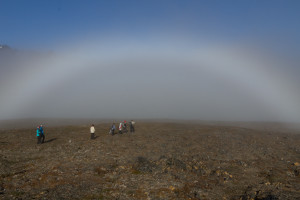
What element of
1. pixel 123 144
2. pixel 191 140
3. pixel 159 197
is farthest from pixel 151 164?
pixel 191 140

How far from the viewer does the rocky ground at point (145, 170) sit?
51.2 feet

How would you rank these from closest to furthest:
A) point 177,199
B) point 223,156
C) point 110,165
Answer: point 177,199, point 110,165, point 223,156

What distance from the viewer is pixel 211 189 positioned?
650 inches

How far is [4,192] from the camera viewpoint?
1502 cm

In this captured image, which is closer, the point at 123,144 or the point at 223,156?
the point at 223,156

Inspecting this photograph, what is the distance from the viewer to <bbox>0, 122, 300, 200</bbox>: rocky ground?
15609 mm

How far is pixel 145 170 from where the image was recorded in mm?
20328

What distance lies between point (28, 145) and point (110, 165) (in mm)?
16524

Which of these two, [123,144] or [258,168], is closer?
[258,168]

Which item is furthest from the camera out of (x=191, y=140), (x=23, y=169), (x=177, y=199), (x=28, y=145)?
(x=191, y=140)

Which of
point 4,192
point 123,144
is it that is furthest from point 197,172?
point 4,192

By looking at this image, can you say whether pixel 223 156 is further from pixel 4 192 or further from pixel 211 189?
pixel 4 192

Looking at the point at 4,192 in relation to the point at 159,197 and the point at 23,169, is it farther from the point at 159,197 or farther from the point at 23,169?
the point at 159,197

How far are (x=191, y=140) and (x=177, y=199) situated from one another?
21627 mm
